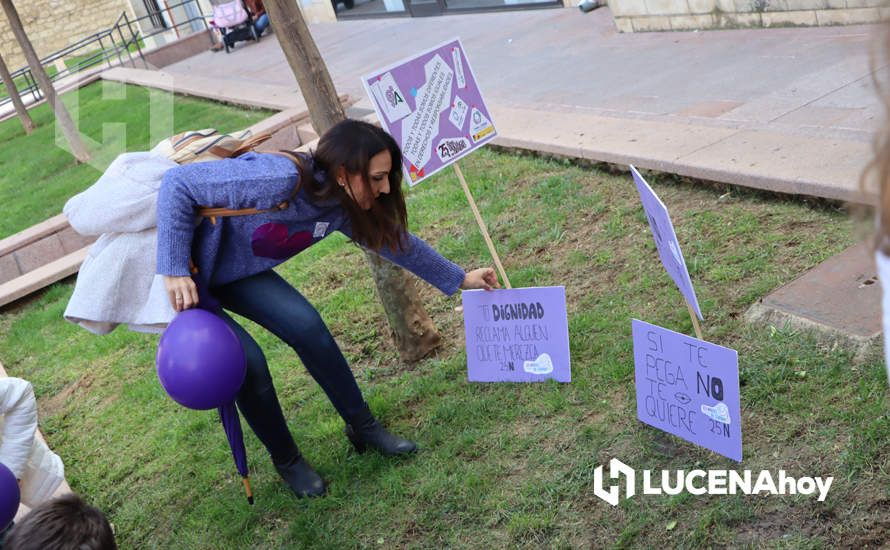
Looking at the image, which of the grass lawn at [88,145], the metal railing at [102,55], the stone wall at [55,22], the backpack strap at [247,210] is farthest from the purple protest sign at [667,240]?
the stone wall at [55,22]

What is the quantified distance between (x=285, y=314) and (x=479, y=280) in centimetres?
81

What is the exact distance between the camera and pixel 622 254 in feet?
15.5

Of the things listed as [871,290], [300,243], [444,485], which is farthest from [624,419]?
[300,243]

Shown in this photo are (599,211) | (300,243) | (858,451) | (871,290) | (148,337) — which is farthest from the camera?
(148,337)

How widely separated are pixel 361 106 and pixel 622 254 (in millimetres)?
5162

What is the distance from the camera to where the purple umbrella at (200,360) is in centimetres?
299

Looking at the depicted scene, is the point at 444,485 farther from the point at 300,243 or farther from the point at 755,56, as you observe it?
the point at 755,56

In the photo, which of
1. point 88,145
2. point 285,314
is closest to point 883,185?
point 285,314

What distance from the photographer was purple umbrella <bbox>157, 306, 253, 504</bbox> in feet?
9.82

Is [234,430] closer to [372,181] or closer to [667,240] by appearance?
[372,181]

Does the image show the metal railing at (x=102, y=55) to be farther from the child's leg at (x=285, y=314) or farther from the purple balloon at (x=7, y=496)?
the purple balloon at (x=7, y=496)

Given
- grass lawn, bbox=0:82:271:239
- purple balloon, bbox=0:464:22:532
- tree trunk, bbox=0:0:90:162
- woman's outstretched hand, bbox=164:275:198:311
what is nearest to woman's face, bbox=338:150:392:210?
woman's outstretched hand, bbox=164:275:198:311

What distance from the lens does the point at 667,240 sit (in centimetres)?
305

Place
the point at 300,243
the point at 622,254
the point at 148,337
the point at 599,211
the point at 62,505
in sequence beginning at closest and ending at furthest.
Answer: the point at 62,505 < the point at 300,243 < the point at 622,254 < the point at 599,211 < the point at 148,337
